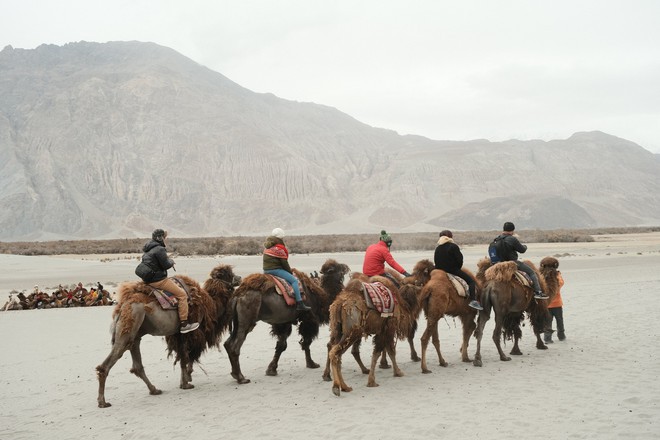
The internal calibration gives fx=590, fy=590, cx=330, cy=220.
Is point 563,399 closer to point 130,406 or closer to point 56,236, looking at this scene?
point 130,406

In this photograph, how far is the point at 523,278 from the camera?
11094 millimetres

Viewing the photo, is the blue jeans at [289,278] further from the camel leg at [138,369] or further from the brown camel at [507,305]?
the brown camel at [507,305]

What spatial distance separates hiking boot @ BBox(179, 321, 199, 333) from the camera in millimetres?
9148

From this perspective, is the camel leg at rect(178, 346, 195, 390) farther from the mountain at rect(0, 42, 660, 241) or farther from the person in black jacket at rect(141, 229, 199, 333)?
the mountain at rect(0, 42, 660, 241)

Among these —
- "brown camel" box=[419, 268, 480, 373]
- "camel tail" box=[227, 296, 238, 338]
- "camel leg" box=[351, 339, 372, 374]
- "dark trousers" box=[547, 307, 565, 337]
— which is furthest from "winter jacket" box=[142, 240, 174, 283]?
"dark trousers" box=[547, 307, 565, 337]

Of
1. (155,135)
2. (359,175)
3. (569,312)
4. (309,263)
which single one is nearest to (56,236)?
(155,135)

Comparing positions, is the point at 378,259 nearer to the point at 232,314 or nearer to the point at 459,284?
the point at 459,284

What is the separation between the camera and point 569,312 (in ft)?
52.0

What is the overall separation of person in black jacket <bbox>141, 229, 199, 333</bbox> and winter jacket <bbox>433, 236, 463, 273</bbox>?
4411 millimetres

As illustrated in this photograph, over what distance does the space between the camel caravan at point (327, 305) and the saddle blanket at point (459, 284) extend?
0.02 m

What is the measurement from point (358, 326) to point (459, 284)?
7.86 ft

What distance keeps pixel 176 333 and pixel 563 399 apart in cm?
581

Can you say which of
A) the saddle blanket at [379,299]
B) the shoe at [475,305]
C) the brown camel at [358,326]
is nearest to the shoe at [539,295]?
the shoe at [475,305]

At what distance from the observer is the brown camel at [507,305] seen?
10.8 m
